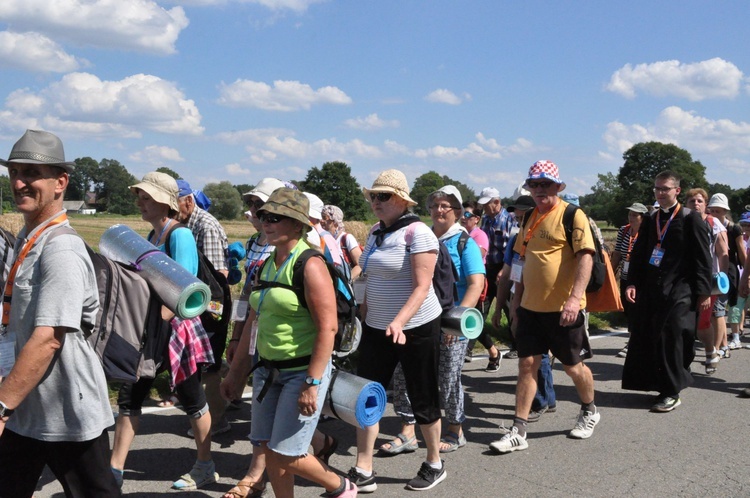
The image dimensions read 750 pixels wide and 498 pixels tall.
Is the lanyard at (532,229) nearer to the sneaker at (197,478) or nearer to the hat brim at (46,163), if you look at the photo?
the sneaker at (197,478)

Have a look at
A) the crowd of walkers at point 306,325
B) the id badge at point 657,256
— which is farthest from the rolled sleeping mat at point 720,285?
the id badge at point 657,256

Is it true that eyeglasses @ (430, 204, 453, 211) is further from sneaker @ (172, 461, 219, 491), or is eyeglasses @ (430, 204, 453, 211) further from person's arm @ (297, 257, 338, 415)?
sneaker @ (172, 461, 219, 491)

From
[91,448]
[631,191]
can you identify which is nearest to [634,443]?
[91,448]

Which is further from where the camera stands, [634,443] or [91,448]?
[634,443]

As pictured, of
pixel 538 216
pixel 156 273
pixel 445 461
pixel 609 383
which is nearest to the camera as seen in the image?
pixel 156 273

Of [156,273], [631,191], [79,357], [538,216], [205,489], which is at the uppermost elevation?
[631,191]

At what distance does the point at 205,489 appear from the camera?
437cm

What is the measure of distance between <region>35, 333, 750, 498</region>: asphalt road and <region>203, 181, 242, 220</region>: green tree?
217ft

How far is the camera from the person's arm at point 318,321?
3357 millimetres

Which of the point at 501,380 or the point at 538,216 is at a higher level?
the point at 538,216

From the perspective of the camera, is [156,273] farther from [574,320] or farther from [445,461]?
[574,320]

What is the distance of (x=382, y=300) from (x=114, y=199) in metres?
109

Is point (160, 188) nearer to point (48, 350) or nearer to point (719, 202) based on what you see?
point (48, 350)

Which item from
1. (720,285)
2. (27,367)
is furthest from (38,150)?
(720,285)
